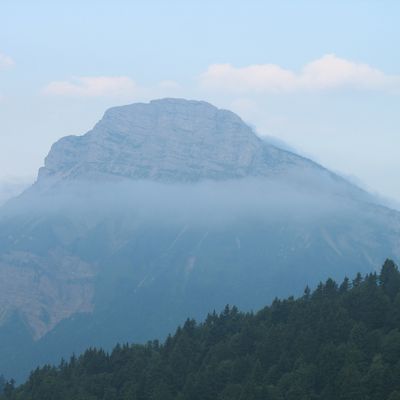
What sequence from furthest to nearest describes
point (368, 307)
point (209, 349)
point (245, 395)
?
point (209, 349) < point (368, 307) < point (245, 395)

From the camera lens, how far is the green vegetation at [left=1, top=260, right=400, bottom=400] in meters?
110

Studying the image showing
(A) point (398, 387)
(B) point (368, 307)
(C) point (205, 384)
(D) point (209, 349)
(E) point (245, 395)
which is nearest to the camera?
(A) point (398, 387)

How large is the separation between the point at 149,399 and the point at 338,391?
29530mm

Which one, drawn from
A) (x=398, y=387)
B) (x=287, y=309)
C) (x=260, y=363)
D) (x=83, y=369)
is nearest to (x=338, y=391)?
(x=398, y=387)

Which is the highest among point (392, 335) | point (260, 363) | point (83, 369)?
point (392, 335)

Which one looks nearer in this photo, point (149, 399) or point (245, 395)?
point (245, 395)

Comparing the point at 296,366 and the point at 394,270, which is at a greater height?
the point at 394,270

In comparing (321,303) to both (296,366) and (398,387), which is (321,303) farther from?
(398,387)

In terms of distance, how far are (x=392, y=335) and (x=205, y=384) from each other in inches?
963

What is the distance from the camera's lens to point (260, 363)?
12494 cm

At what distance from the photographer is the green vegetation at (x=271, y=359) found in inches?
4331

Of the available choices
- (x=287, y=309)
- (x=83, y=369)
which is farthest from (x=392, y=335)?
(x=83, y=369)

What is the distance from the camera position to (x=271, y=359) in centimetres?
12650

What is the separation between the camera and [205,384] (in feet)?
402
